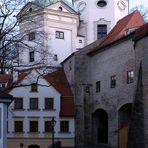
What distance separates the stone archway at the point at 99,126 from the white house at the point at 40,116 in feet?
8.31

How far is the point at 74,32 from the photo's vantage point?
56.4 m

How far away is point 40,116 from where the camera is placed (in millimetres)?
50969

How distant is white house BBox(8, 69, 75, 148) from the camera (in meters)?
50.4

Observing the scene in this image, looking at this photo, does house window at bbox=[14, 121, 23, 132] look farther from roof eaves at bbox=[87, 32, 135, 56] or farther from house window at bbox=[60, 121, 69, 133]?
roof eaves at bbox=[87, 32, 135, 56]

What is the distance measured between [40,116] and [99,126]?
6.20 metres

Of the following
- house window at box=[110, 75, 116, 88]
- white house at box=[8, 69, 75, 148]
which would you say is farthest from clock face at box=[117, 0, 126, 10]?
house window at box=[110, 75, 116, 88]

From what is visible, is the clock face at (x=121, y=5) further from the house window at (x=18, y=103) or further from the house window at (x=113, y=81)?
the house window at (x=18, y=103)

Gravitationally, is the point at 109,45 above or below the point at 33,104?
above

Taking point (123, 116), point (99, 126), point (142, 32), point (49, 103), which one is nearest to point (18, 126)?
point (49, 103)

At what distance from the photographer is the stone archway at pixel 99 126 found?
159 ft

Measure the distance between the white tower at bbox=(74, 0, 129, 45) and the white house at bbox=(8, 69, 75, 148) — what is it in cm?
832

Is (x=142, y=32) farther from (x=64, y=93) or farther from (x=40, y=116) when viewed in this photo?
(x=40, y=116)

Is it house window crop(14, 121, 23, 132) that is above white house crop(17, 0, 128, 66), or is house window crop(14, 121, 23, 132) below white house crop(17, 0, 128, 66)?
below

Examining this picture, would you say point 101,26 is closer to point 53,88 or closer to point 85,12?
point 85,12
